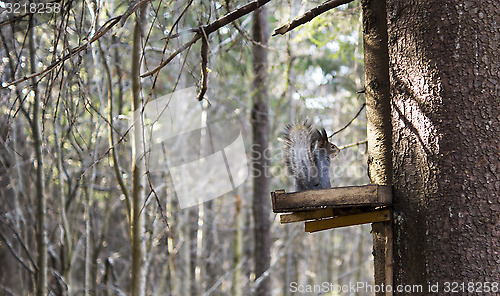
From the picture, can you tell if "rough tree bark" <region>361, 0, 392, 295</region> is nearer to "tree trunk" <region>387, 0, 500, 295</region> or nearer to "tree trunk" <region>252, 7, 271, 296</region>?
"tree trunk" <region>387, 0, 500, 295</region>

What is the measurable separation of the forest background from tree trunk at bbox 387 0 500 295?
2.35 ft

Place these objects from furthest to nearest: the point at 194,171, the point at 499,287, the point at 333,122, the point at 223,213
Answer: the point at 223,213
the point at 194,171
the point at 333,122
the point at 499,287

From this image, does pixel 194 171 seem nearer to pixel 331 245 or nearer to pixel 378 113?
pixel 331 245

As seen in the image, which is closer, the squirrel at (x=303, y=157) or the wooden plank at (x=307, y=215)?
the wooden plank at (x=307, y=215)

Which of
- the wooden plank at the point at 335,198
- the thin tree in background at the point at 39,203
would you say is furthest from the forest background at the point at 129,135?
the wooden plank at the point at 335,198

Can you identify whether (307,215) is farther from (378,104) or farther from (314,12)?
(314,12)

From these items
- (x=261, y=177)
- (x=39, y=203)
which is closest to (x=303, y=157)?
(x=39, y=203)

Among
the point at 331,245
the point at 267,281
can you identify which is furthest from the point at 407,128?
the point at 331,245

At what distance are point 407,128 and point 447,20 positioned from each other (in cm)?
37

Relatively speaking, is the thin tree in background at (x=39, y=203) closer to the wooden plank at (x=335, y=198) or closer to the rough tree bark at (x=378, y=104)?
the wooden plank at (x=335, y=198)

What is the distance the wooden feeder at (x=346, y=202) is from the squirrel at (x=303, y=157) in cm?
32

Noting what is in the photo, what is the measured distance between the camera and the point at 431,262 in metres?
1.53

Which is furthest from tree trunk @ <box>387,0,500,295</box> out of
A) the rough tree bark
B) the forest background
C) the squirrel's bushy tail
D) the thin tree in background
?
the thin tree in background

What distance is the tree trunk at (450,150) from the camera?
4.85ft
